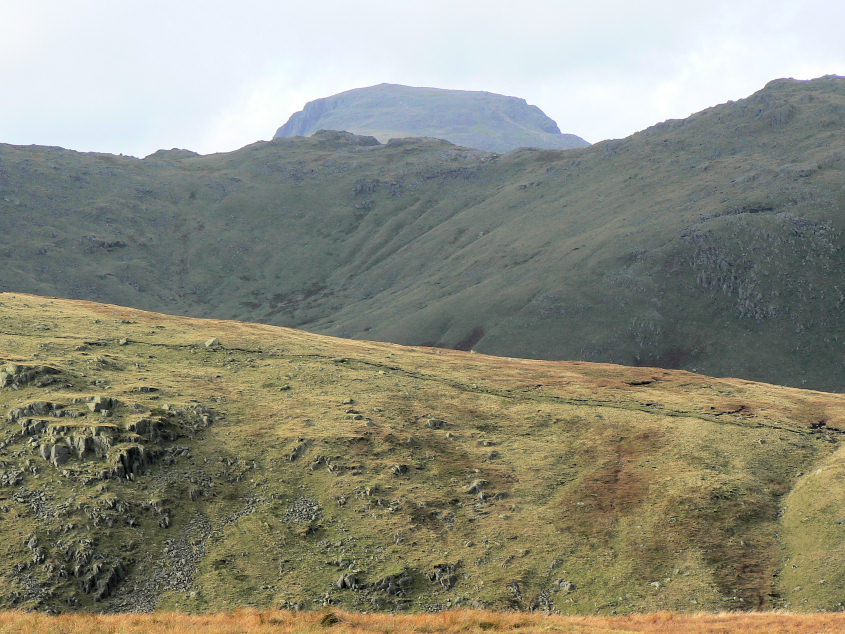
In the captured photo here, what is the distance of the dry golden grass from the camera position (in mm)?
26688

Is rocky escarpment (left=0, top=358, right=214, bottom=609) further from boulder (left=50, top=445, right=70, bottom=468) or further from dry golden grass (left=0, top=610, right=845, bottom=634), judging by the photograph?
dry golden grass (left=0, top=610, right=845, bottom=634)

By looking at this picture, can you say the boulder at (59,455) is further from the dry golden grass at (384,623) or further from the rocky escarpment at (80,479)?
the dry golden grass at (384,623)

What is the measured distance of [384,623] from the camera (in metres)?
29.3

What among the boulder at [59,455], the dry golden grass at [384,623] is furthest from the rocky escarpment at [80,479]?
the dry golden grass at [384,623]

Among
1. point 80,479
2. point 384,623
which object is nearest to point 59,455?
point 80,479

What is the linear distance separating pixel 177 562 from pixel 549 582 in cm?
2285

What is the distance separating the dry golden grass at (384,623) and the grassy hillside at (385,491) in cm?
834

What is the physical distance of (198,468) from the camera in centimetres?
5066

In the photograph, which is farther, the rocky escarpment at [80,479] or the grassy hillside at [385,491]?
the grassy hillside at [385,491]

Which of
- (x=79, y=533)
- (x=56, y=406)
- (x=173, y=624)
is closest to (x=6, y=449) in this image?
(x=56, y=406)

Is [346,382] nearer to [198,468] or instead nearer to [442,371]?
[442,371]

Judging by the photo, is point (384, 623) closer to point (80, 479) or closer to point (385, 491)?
point (385, 491)

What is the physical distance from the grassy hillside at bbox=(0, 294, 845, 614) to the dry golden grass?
27.4 feet

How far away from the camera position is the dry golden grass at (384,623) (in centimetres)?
2669
